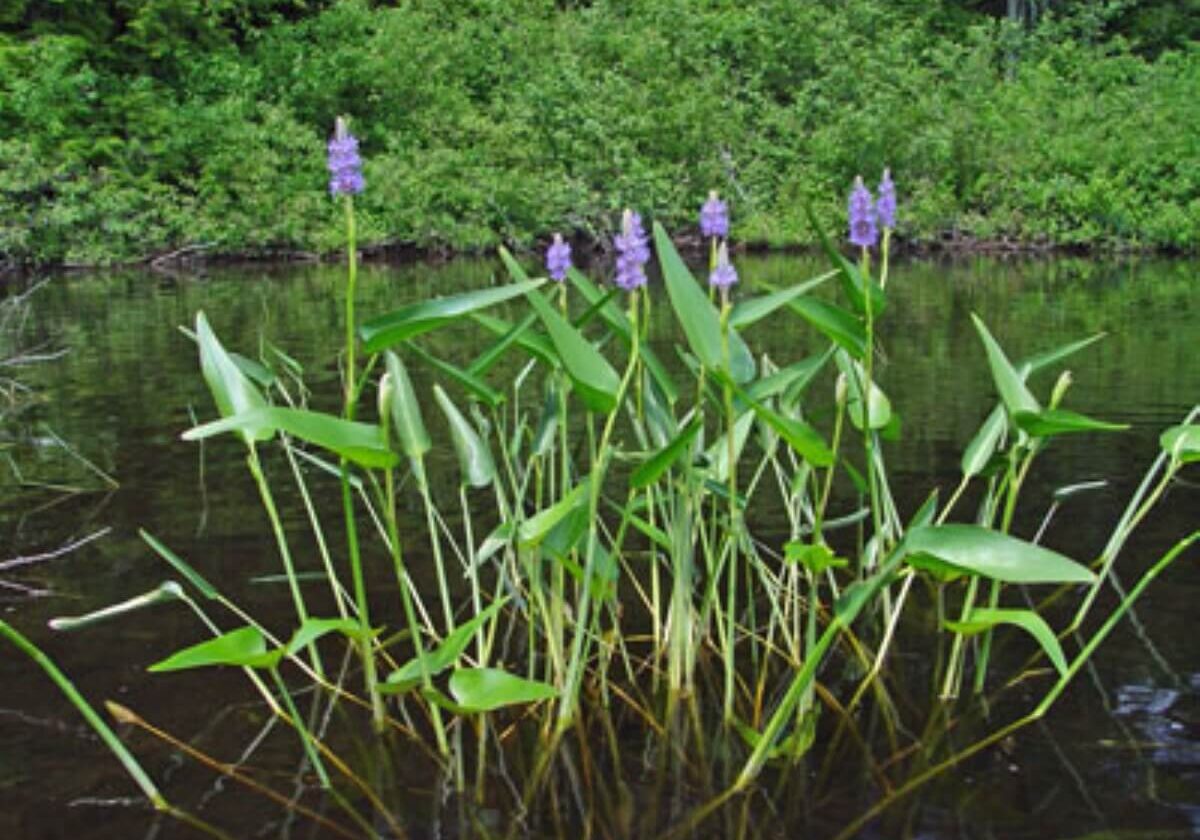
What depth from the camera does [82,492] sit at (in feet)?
22.1

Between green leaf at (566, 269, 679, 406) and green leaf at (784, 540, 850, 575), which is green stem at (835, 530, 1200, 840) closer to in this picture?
green leaf at (784, 540, 850, 575)

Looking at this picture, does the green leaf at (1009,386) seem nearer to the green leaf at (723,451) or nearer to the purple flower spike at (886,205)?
the purple flower spike at (886,205)

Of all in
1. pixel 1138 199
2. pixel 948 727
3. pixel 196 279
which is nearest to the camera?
pixel 948 727

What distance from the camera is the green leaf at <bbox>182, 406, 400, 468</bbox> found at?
2.61 meters

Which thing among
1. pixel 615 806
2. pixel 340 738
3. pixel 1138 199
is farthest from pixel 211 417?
pixel 1138 199

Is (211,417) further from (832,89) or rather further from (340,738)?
(832,89)

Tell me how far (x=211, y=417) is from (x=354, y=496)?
106 inches

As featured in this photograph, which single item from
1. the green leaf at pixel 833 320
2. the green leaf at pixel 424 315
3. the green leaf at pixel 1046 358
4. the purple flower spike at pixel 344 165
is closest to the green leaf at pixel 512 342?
the green leaf at pixel 424 315

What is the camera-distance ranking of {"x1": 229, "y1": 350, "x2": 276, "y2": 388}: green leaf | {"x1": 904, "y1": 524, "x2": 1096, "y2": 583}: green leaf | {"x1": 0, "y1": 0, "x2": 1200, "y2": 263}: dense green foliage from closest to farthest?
{"x1": 904, "y1": 524, "x2": 1096, "y2": 583}: green leaf → {"x1": 229, "y1": 350, "x2": 276, "y2": 388}: green leaf → {"x1": 0, "y1": 0, "x2": 1200, "y2": 263}: dense green foliage

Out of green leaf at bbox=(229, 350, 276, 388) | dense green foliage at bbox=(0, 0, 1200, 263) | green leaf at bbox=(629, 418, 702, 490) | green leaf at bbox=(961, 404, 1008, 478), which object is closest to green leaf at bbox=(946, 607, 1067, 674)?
green leaf at bbox=(961, 404, 1008, 478)

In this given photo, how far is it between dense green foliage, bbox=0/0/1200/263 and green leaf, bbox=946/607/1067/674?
63.9 ft

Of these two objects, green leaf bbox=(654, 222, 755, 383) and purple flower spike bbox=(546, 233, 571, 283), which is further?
purple flower spike bbox=(546, 233, 571, 283)

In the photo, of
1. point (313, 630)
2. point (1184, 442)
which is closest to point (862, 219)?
point (1184, 442)

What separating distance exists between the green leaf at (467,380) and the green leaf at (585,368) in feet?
1.32
